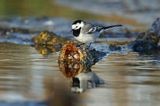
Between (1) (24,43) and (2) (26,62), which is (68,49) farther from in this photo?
(1) (24,43)

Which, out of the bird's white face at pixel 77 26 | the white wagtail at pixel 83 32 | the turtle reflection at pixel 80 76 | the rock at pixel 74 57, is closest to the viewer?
the turtle reflection at pixel 80 76

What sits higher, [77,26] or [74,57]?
[77,26]

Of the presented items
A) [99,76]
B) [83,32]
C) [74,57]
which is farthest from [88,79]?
[83,32]

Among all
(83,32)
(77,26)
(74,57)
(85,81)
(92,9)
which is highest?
(92,9)

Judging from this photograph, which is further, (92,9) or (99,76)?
(92,9)

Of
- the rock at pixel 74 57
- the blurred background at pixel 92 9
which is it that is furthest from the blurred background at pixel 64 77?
the blurred background at pixel 92 9

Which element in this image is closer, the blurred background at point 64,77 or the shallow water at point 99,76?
the blurred background at point 64,77

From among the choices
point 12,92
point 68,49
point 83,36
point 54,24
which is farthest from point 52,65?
point 54,24

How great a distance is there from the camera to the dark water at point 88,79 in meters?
8.98

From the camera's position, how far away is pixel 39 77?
11055 millimetres

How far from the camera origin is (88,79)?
1092cm

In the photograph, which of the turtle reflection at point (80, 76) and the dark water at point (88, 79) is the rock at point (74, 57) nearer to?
the turtle reflection at point (80, 76)

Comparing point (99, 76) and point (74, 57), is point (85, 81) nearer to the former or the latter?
point (99, 76)

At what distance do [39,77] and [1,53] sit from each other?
3.66 meters
